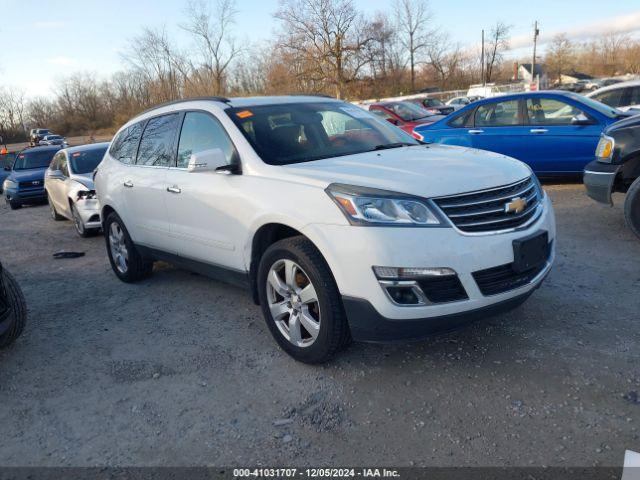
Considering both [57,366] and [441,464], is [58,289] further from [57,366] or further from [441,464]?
[441,464]

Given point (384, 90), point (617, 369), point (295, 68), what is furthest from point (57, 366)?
point (384, 90)

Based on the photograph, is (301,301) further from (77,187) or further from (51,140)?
(51,140)

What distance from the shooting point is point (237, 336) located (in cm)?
412

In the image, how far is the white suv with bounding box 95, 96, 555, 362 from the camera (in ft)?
9.62

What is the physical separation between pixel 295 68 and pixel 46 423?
123 feet

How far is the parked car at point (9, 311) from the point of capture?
3.91 m

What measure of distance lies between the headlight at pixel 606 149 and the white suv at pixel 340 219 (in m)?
2.69

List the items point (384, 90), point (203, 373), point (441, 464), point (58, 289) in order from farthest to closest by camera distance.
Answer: point (384, 90) < point (58, 289) < point (203, 373) < point (441, 464)

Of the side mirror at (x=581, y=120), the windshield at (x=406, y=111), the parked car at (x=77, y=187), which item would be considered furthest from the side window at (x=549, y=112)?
the parked car at (x=77, y=187)

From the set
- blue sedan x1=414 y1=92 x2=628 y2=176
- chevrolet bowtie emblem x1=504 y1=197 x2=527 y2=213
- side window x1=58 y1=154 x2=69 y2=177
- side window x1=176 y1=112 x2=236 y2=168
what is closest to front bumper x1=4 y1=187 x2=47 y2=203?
side window x1=58 y1=154 x2=69 y2=177

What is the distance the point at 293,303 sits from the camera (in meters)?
3.46

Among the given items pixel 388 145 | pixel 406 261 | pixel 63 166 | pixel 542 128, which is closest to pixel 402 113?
pixel 542 128

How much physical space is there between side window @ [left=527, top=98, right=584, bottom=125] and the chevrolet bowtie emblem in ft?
19.8

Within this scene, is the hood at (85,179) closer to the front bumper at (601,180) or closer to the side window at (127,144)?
the side window at (127,144)
